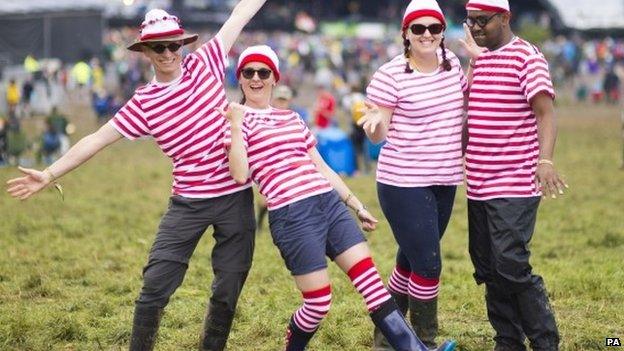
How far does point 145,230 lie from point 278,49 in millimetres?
44496

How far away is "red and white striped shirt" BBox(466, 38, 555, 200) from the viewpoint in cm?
632

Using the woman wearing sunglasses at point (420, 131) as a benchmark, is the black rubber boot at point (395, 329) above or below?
below

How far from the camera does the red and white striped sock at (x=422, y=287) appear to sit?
260 inches

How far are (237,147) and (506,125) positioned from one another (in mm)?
1541

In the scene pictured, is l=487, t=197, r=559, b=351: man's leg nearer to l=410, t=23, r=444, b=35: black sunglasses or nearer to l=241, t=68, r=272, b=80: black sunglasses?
l=410, t=23, r=444, b=35: black sunglasses

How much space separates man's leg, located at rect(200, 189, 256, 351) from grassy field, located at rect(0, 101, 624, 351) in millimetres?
714

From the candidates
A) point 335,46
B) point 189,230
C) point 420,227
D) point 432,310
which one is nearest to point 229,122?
point 189,230

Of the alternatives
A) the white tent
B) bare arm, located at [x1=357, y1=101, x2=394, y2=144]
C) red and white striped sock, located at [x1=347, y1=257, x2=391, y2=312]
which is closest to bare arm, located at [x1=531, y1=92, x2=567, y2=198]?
bare arm, located at [x1=357, y1=101, x2=394, y2=144]

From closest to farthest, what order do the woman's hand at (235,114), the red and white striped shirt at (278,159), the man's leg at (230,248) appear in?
the woman's hand at (235,114) → the red and white striped shirt at (278,159) → the man's leg at (230,248)

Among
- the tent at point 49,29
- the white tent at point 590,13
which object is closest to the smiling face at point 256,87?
the tent at point 49,29

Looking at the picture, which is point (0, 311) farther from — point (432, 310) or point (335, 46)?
point (335, 46)

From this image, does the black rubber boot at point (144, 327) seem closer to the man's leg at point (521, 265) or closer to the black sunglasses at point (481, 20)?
the man's leg at point (521, 265)

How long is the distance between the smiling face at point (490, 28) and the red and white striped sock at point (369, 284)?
146 cm

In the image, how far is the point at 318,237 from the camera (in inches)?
240
